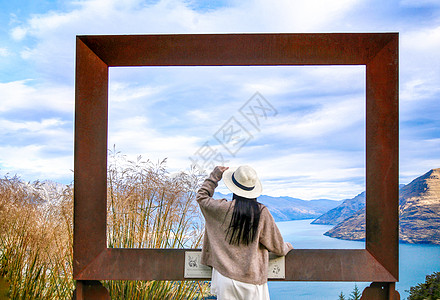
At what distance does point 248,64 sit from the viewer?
2.95 metres

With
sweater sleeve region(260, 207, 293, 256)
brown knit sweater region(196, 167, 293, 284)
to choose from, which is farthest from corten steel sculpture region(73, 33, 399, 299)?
brown knit sweater region(196, 167, 293, 284)

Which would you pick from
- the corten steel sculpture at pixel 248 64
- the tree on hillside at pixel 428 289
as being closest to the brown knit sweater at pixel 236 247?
the corten steel sculpture at pixel 248 64

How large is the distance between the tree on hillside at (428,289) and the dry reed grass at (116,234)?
1912 millimetres

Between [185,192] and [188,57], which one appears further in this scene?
[185,192]

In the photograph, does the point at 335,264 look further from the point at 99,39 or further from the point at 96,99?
the point at 99,39

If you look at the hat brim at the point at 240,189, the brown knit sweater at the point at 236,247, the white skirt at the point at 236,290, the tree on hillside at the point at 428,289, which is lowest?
the tree on hillside at the point at 428,289

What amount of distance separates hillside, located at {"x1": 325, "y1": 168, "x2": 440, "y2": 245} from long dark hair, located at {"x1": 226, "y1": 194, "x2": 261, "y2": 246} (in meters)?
1.46

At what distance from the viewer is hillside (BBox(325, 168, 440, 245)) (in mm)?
3729

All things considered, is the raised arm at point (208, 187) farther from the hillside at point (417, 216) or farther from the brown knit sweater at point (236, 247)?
the hillside at point (417, 216)

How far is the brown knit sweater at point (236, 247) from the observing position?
2482 mm

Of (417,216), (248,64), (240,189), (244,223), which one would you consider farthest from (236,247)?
(417,216)

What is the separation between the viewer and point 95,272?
290 cm

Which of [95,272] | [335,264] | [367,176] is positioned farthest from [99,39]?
[335,264]

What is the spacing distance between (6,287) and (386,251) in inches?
129
